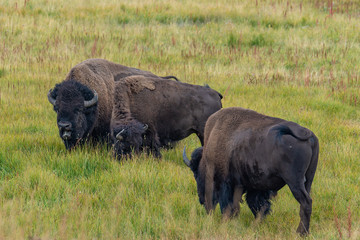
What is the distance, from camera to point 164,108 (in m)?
6.67

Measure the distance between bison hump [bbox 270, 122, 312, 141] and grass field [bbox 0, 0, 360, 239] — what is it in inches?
24.3

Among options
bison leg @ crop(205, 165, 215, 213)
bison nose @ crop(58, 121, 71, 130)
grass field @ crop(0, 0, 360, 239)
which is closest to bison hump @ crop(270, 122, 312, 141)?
grass field @ crop(0, 0, 360, 239)

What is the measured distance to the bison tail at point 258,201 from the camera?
4355mm

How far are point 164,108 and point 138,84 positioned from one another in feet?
1.72

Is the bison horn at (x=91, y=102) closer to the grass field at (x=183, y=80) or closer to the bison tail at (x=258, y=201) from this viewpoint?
the grass field at (x=183, y=80)

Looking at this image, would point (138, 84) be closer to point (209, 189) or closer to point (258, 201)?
point (209, 189)

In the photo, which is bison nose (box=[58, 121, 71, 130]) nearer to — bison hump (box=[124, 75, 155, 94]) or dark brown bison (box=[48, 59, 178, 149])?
dark brown bison (box=[48, 59, 178, 149])

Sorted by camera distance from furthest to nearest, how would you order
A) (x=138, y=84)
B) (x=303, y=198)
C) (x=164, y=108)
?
(x=138, y=84) < (x=164, y=108) < (x=303, y=198)

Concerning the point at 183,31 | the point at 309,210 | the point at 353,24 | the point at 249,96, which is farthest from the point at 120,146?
the point at 353,24

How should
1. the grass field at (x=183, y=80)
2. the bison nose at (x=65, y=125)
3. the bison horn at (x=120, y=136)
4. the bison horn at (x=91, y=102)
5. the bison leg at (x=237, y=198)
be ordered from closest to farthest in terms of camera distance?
the grass field at (x=183, y=80), the bison leg at (x=237, y=198), the bison horn at (x=120, y=136), the bison nose at (x=65, y=125), the bison horn at (x=91, y=102)

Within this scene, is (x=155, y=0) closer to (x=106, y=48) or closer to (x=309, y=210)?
(x=106, y=48)

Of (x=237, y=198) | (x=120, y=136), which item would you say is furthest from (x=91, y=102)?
(x=237, y=198)

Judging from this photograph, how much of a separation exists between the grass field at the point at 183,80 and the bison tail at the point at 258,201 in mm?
131

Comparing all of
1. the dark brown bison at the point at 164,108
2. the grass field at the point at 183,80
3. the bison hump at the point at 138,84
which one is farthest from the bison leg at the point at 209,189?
the bison hump at the point at 138,84
